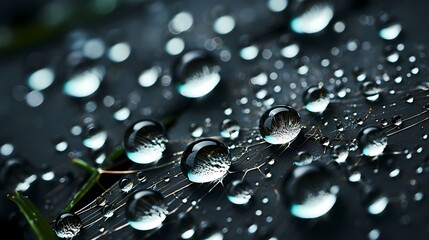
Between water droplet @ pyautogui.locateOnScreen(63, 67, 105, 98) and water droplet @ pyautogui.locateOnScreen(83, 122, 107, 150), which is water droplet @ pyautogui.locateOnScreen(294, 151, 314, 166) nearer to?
water droplet @ pyautogui.locateOnScreen(83, 122, 107, 150)

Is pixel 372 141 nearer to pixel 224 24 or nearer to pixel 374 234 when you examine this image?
pixel 374 234

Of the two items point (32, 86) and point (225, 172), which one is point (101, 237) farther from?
point (32, 86)

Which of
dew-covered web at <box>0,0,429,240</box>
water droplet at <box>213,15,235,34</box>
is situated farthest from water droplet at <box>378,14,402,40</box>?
water droplet at <box>213,15,235,34</box>

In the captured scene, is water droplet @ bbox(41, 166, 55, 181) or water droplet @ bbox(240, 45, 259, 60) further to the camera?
water droplet @ bbox(240, 45, 259, 60)

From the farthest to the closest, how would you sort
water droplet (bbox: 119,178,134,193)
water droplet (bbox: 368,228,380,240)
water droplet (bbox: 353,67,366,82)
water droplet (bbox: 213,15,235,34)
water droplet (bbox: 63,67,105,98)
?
water droplet (bbox: 213,15,235,34) → water droplet (bbox: 63,67,105,98) → water droplet (bbox: 353,67,366,82) → water droplet (bbox: 119,178,134,193) → water droplet (bbox: 368,228,380,240)

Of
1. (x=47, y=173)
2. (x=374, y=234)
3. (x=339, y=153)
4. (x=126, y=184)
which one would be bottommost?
(x=374, y=234)

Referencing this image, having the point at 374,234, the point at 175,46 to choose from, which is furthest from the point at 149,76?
the point at 374,234
